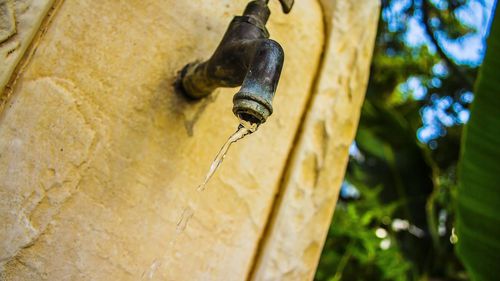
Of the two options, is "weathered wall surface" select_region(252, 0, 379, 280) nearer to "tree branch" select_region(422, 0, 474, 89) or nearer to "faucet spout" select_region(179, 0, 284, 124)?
"faucet spout" select_region(179, 0, 284, 124)

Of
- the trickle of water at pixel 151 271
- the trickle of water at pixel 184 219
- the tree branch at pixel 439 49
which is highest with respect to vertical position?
the tree branch at pixel 439 49

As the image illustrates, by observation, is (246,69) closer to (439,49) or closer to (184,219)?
(184,219)

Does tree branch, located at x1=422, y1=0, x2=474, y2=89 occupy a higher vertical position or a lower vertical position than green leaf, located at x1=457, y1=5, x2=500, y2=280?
higher

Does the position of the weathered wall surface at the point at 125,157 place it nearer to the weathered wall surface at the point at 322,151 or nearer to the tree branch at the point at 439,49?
the weathered wall surface at the point at 322,151

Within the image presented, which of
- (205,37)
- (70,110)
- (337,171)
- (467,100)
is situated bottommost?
(70,110)

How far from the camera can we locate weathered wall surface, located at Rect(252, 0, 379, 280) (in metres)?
0.78

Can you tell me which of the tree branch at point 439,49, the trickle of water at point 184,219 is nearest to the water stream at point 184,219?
the trickle of water at point 184,219

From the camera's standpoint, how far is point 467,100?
7.27 ft

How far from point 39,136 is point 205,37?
334mm

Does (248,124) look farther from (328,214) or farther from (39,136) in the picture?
(328,214)

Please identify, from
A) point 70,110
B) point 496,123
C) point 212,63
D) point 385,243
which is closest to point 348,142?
point 496,123

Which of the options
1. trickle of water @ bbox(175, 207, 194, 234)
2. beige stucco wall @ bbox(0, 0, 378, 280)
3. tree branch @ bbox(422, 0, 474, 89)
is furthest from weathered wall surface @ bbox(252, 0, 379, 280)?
tree branch @ bbox(422, 0, 474, 89)

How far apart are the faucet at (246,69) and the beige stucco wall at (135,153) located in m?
0.06

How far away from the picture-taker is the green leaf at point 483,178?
0.84 m
